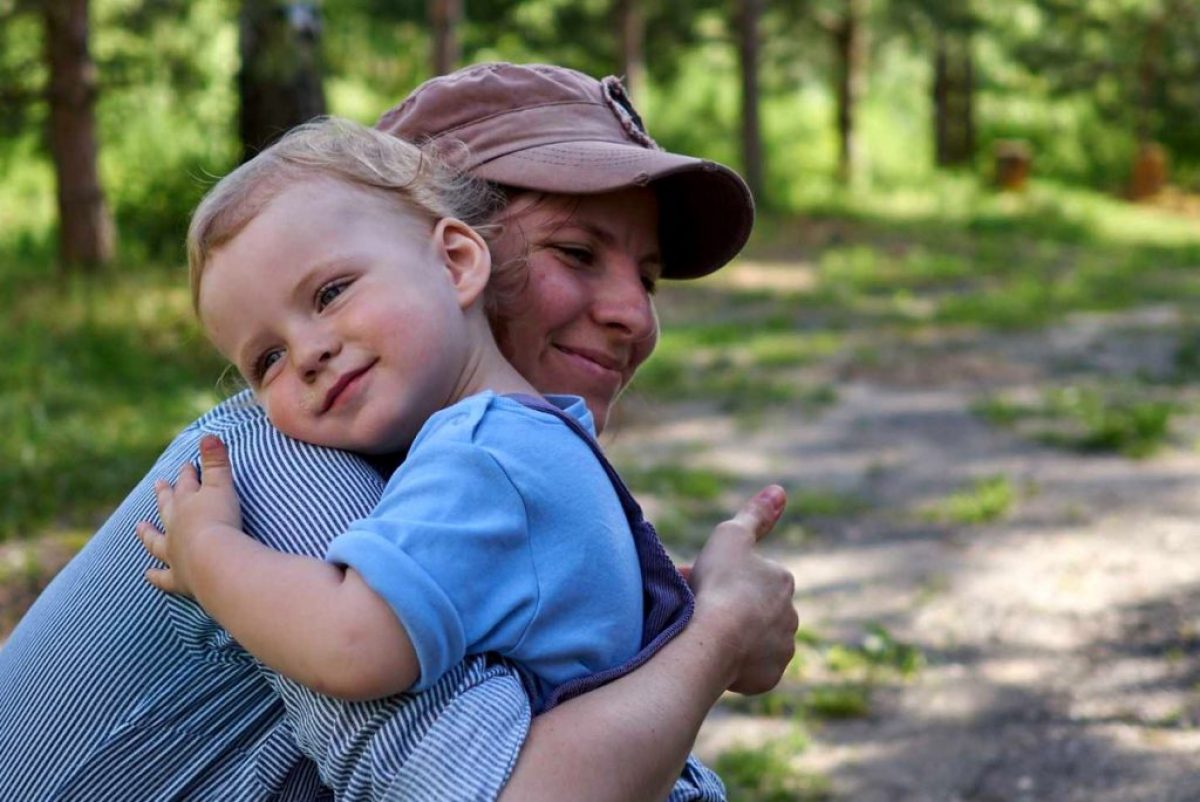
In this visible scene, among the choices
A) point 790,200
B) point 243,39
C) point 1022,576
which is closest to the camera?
point 1022,576

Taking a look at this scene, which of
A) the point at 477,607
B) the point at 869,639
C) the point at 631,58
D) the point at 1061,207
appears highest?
the point at 477,607

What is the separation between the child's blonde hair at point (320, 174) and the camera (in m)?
1.57

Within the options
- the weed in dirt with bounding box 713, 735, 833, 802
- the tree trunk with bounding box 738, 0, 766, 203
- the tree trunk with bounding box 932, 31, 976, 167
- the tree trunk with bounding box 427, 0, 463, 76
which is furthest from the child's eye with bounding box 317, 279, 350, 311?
the tree trunk with bounding box 932, 31, 976, 167

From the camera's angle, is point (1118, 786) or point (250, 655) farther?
point (1118, 786)

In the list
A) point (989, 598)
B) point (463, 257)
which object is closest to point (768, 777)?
point (989, 598)

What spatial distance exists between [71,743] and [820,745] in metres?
2.62

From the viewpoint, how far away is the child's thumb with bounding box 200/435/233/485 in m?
1.46

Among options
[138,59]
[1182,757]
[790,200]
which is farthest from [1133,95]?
[1182,757]

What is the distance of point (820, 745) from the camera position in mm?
3803

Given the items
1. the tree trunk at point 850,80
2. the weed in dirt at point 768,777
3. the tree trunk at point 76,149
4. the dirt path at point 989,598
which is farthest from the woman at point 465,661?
the tree trunk at point 850,80

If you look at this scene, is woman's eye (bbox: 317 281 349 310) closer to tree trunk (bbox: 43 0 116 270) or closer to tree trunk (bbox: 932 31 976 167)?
tree trunk (bbox: 43 0 116 270)

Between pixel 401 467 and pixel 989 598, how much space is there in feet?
12.6

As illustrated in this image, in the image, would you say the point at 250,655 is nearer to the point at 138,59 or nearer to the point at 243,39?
the point at 243,39

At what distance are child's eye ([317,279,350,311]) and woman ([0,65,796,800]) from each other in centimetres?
15
